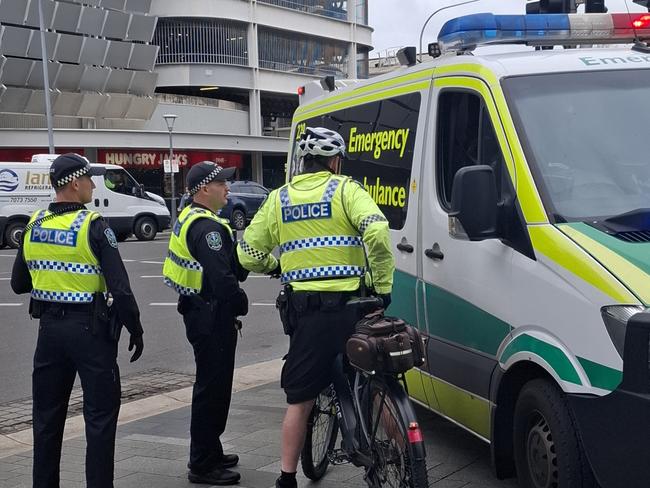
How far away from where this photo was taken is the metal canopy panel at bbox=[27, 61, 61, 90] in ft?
123

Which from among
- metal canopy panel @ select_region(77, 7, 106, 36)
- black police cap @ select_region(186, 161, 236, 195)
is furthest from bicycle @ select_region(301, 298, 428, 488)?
metal canopy panel @ select_region(77, 7, 106, 36)

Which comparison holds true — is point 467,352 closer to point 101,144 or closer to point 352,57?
point 101,144

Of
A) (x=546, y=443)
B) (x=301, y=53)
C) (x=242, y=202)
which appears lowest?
(x=242, y=202)

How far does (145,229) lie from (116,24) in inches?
656

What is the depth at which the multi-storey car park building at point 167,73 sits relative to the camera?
37625 millimetres

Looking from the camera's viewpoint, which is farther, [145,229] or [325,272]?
[145,229]

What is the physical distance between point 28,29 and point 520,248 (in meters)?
36.1

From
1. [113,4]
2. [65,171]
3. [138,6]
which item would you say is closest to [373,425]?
[65,171]

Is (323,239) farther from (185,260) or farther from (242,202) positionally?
(242,202)

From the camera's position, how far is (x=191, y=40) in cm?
4566

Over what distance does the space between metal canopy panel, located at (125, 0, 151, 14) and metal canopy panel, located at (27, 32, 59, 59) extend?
14.2ft

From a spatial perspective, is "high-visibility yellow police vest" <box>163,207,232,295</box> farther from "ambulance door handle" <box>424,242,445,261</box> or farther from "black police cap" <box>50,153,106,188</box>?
"ambulance door handle" <box>424,242,445,261</box>

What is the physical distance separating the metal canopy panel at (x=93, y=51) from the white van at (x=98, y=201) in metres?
14.2

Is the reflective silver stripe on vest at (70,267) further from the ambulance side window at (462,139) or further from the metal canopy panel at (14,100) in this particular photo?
the metal canopy panel at (14,100)
